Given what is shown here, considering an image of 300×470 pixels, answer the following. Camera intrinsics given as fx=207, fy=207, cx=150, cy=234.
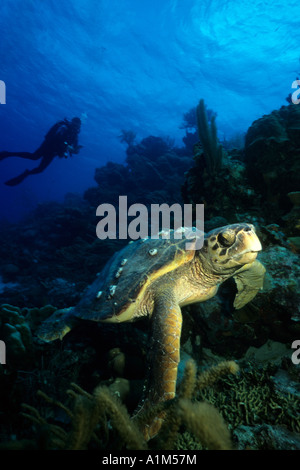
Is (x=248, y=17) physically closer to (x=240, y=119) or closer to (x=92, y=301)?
(x=240, y=119)

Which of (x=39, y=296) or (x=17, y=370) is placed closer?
(x=17, y=370)

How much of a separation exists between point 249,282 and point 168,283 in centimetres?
107

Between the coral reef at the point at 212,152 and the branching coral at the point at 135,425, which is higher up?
the coral reef at the point at 212,152

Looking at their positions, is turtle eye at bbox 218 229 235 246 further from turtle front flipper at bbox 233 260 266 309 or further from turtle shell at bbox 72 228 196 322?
turtle shell at bbox 72 228 196 322

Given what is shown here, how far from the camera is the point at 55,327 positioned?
3.79 meters

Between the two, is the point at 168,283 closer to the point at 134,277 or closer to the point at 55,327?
the point at 134,277

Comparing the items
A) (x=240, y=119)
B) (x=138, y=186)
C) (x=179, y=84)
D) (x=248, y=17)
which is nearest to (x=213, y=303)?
(x=138, y=186)

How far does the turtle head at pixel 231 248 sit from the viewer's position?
2248 mm

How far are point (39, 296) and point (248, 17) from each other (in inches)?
1175

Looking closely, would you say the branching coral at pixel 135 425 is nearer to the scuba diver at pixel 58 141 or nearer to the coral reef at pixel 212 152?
the coral reef at pixel 212 152

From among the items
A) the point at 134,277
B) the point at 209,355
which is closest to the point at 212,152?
the point at 134,277

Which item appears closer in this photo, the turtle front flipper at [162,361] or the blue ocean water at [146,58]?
the turtle front flipper at [162,361]

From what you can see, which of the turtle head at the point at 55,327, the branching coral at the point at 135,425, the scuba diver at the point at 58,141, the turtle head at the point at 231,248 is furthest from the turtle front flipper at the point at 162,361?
the scuba diver at the point at 58,141

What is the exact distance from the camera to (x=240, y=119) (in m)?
38.1
